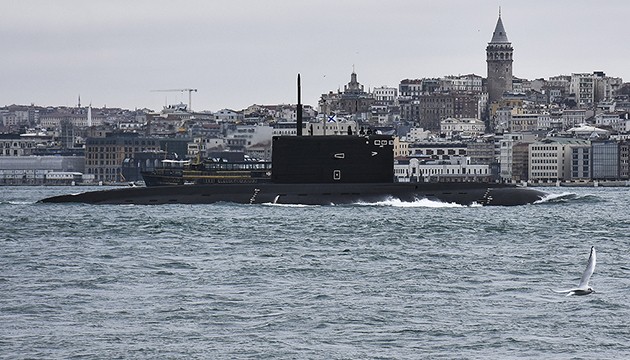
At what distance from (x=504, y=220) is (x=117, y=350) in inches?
1070

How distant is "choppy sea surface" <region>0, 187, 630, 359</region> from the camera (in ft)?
70.8

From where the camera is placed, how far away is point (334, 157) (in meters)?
50.6

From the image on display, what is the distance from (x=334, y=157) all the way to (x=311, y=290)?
23.8m

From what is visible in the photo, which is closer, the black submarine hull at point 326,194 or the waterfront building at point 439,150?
the black submarine hull at point 326,194

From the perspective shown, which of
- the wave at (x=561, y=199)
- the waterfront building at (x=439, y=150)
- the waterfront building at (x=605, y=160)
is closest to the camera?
the wave at (x=561, y=199)

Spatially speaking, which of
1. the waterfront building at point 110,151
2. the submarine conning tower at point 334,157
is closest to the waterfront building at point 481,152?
the waterfront building at point 110,151

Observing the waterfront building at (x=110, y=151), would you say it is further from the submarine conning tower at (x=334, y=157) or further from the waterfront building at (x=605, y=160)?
the submarine conning tower at (x=334, y=157)

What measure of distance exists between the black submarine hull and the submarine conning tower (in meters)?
0.40

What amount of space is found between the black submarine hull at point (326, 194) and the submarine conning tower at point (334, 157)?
395mm

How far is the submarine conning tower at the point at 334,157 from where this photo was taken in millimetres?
50438

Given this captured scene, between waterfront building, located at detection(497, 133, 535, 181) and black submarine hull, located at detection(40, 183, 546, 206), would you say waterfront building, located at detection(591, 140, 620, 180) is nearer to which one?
waterfront building, located at detection(497, 133, 535, 181)

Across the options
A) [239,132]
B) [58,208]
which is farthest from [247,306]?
[239,132]

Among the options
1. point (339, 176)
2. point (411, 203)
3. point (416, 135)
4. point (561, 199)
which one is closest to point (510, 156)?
point (416, 135)

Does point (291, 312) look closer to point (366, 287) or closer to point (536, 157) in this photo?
point (366, 287)
